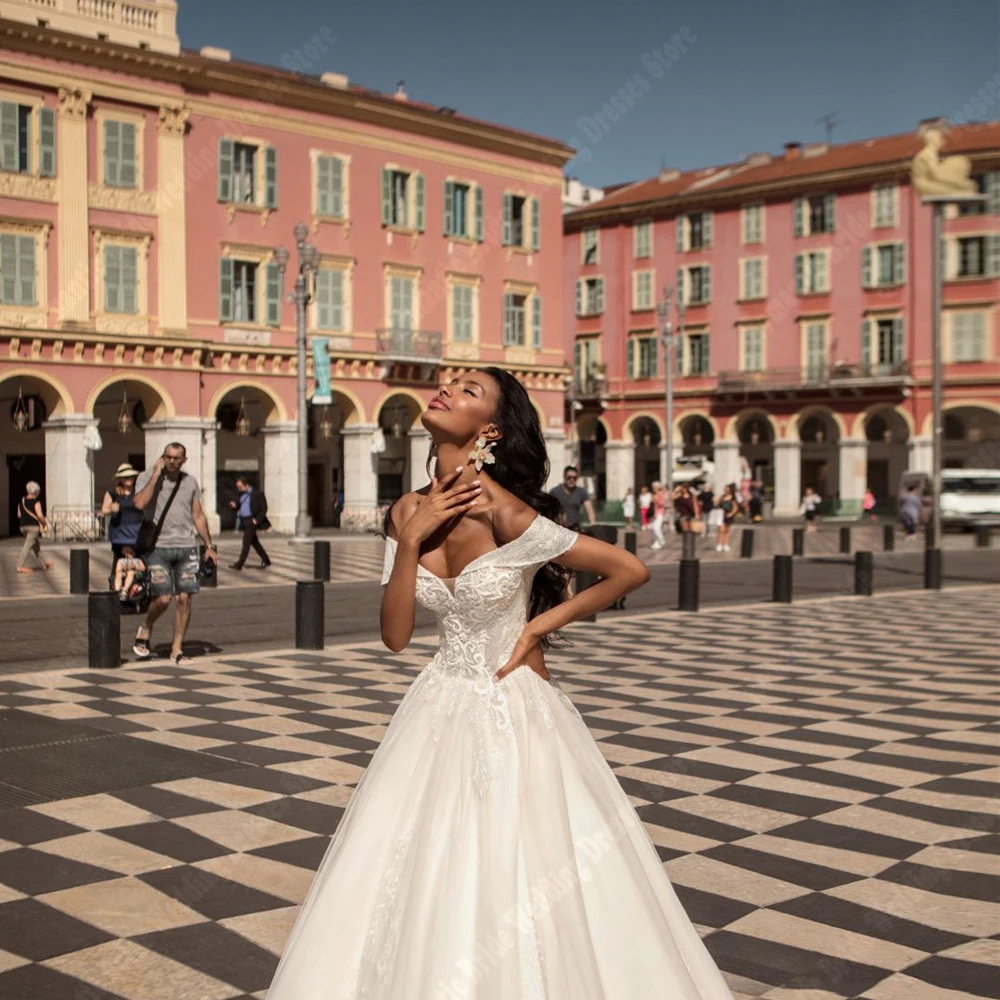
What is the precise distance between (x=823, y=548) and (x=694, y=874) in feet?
90.7

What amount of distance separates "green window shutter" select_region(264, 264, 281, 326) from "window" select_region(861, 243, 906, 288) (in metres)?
24.5

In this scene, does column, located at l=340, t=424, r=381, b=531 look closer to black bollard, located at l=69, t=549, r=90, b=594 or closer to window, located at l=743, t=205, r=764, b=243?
black bollard, located at l=69, t=549, r=90, b=594

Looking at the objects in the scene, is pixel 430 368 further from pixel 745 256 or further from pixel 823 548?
pixel 745 256

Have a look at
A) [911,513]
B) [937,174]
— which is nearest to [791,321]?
[911,513]

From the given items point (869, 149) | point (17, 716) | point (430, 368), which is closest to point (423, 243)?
point (430, 368)

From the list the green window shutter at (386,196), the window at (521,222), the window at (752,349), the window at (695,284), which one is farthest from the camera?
the window at (695,284)

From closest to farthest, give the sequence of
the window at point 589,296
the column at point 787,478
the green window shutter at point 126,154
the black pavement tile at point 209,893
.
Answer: the black pavement tile at point 209,893 < the green window shutter at point 126,154 < the column at point 787,478 < the window at point 589,296

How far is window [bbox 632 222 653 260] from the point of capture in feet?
187

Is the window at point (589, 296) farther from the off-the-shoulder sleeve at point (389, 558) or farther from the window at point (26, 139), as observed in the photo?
the off-the-shoulder sleeve at point (389, 558)

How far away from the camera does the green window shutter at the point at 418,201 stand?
40.5 metres

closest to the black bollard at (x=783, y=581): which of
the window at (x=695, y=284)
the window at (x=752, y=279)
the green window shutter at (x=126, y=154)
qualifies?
the green window shutter at (x=126, y=154)

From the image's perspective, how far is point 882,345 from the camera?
169ft

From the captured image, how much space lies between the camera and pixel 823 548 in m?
32.2

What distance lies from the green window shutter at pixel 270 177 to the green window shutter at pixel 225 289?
218 centimetres
